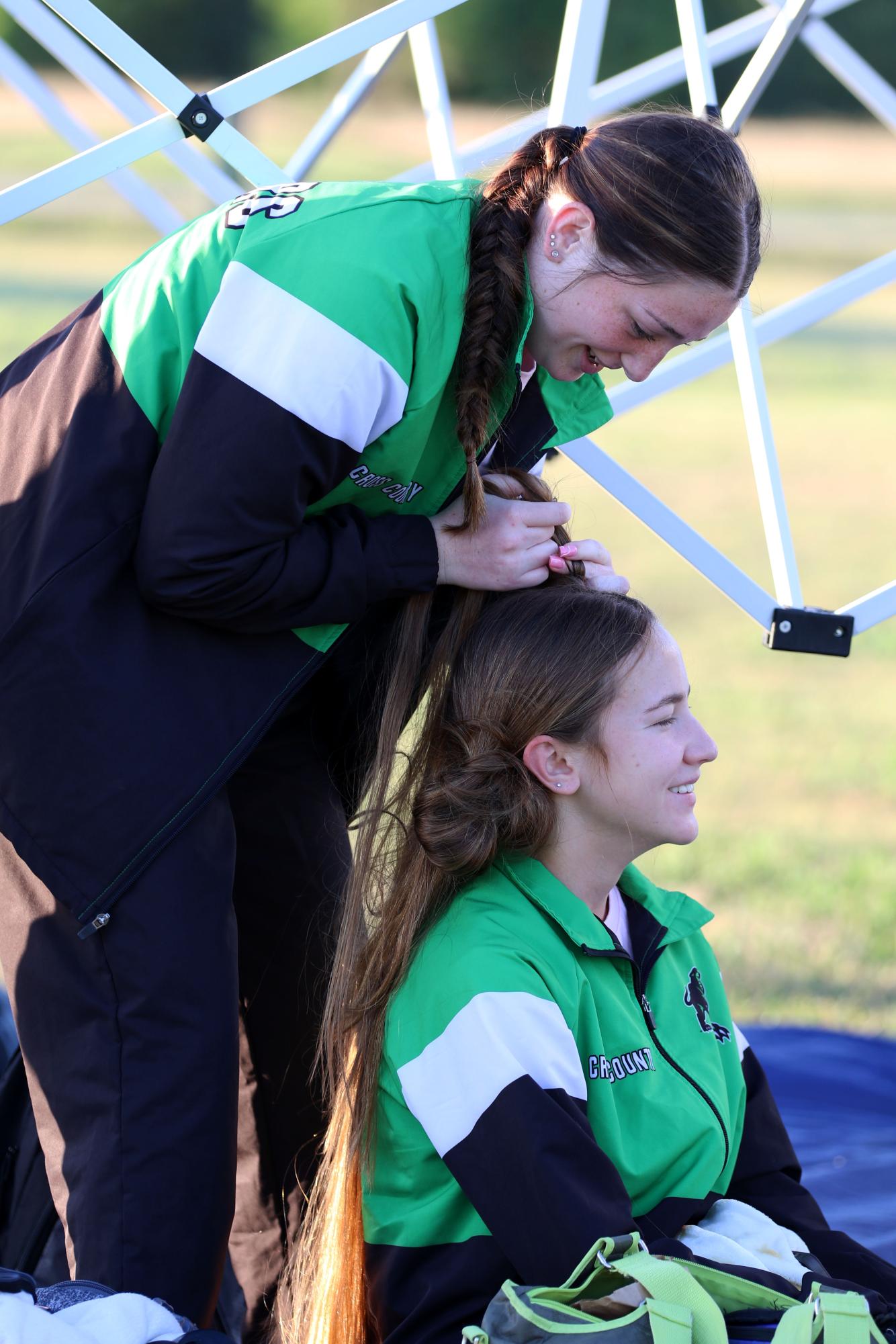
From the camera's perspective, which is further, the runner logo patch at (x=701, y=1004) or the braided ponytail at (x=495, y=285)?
the runner logo patch at (x=701, y=1004)

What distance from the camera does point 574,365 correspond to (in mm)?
1836

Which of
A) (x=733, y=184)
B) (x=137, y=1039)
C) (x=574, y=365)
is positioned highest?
(x=733, y=184)

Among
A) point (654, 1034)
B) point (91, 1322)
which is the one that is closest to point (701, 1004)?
point (654, 1034)

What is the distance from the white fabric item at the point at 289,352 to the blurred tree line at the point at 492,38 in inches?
792

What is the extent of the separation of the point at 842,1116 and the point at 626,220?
210cm

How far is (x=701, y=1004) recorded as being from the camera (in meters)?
2.03

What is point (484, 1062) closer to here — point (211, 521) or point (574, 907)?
point (574, 907)

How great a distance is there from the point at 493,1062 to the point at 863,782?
14.3 ft

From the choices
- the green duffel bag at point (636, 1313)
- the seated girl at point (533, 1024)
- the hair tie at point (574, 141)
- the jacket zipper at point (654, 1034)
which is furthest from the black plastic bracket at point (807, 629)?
the green duffel bag at point (636, 1313)

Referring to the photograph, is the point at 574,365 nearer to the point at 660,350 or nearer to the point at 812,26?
the point at 660,350

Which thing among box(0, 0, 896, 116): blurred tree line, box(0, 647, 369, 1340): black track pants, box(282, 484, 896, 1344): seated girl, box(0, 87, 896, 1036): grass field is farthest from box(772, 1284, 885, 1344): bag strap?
box(0, 0, 896, 116): blurred tree line

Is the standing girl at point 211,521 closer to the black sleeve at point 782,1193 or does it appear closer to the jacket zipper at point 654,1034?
the jacket zipper at point 654,1034

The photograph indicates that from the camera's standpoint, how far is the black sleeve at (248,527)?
1.58m

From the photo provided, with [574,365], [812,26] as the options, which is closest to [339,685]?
[574,365]
